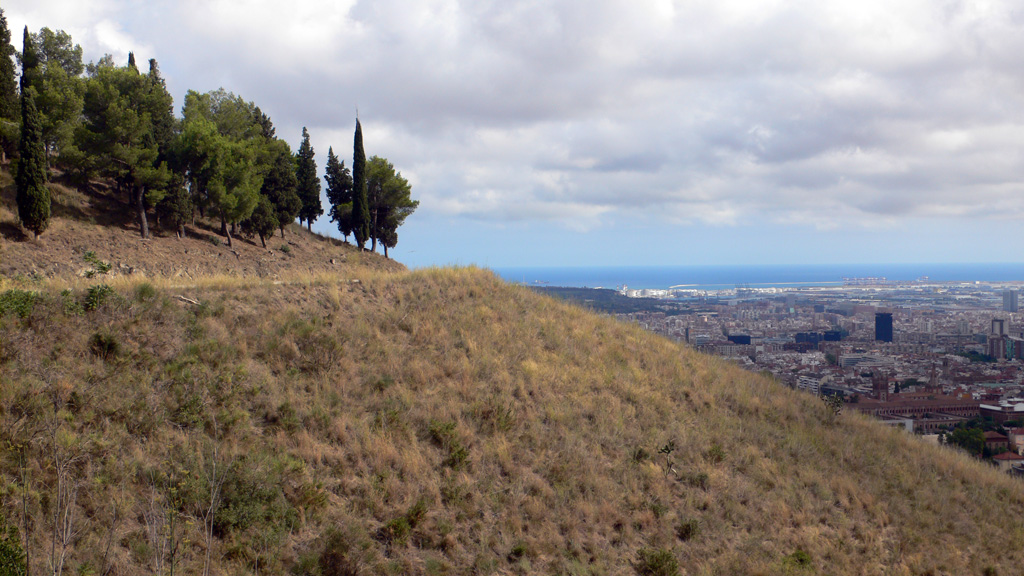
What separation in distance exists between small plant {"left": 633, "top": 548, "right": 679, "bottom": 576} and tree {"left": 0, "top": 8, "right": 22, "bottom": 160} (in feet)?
105

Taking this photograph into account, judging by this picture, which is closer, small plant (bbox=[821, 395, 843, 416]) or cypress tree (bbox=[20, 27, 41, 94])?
small plant (bbox=[821, 395, 843, 416])

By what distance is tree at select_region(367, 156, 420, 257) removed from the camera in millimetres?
41188

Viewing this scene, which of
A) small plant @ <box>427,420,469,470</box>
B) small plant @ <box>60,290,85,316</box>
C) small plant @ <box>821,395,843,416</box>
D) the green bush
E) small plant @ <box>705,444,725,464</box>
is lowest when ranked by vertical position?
small plant @ <box>705,444,725,464</box>

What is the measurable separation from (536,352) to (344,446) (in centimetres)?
584

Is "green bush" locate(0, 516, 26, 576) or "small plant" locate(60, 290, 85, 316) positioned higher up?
"small plant" locate(60, 290, 85, 316)

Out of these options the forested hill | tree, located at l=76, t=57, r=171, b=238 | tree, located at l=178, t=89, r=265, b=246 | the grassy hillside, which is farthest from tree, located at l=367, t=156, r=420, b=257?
the grassy hillside

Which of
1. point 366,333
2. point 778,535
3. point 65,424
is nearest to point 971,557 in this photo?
point 778,535

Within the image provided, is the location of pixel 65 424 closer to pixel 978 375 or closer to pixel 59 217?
pixel 59 217

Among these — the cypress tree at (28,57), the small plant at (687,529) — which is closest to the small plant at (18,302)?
the small plant at (687,529)

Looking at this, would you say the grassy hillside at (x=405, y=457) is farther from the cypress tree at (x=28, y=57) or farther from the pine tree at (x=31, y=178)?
the cypress tree at (x=28, y=57)

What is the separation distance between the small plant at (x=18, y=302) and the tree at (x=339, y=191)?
32635 mm

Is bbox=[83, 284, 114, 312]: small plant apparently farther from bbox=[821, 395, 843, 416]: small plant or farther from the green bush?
bbox=[821, 395, 843, 416]: small plant

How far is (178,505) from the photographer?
6848 mm

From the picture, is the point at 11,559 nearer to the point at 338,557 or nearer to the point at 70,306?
the point at 338,557
